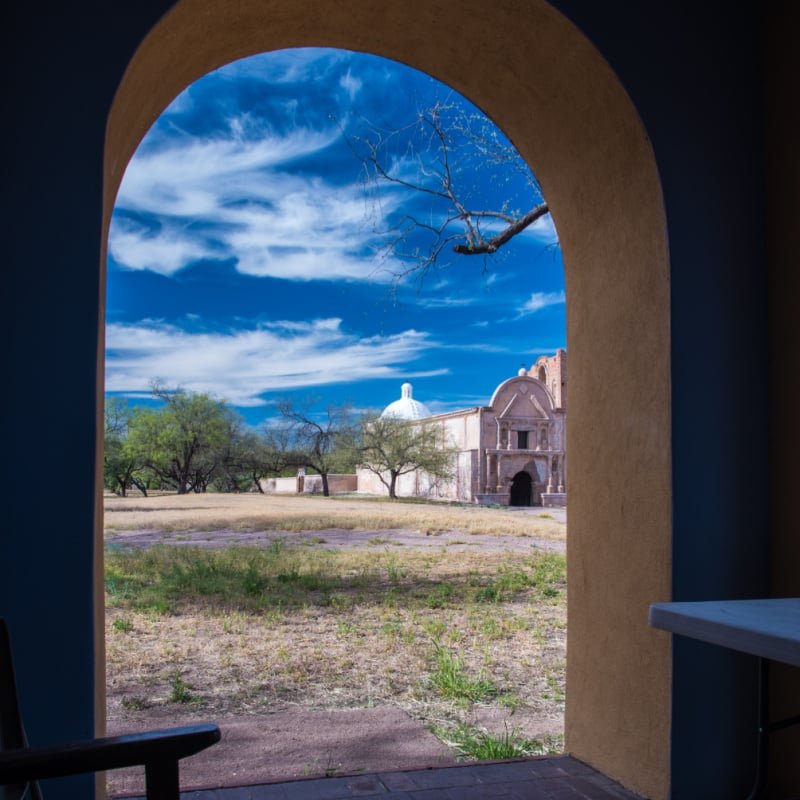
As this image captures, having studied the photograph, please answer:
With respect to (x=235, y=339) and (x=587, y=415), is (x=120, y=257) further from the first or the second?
(x=587, y=415)

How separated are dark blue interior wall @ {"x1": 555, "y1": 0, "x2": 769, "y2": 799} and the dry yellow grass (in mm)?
12554

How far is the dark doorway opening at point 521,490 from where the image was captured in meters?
29.5

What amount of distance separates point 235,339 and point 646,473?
104ft

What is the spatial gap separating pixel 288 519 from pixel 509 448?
13461mm

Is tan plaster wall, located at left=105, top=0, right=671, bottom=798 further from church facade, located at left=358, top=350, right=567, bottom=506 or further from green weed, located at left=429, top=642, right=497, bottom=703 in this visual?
church facade, located at left=358, top=350, right=567, bottom=506

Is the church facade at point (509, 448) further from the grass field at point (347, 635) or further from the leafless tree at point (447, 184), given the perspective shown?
the leafless tree at point (447, 184)

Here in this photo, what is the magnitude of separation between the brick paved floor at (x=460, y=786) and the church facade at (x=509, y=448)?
24.9m
